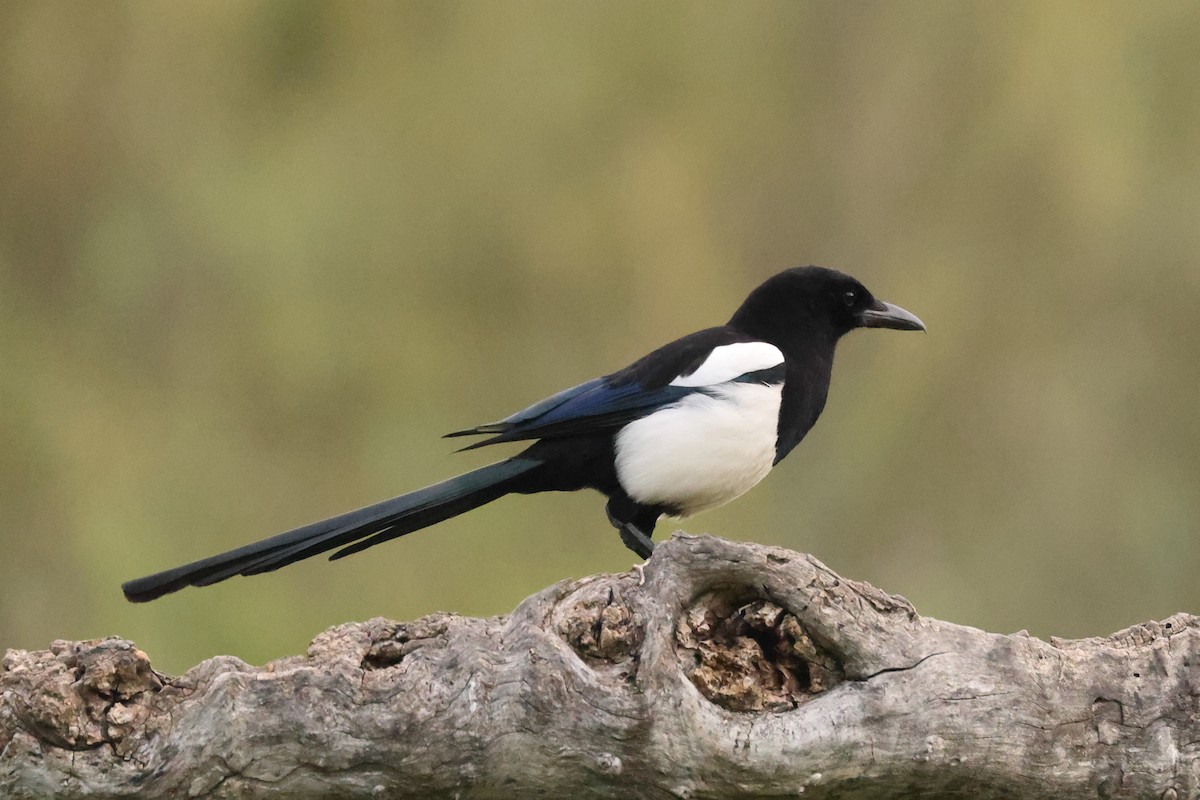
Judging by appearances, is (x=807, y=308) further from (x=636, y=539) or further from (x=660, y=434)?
(x=636, y=539)

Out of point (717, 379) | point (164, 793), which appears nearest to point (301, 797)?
point (164, 793)

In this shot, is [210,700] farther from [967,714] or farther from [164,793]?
[967,714]

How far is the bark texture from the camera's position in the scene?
1.71m

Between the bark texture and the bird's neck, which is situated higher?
the bird's neck

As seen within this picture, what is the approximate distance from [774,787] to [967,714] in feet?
0.91

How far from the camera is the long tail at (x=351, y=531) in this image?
2.11m

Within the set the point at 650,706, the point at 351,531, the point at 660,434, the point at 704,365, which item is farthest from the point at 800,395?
the point at 650,706

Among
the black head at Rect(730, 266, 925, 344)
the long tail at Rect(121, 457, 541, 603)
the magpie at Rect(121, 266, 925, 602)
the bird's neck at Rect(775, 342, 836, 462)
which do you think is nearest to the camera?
the long tail at Rect(121, 457, 541, 603)

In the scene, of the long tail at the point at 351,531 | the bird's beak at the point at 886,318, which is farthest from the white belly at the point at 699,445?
the bird's beak at the point at 886,318

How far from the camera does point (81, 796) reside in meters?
1.71

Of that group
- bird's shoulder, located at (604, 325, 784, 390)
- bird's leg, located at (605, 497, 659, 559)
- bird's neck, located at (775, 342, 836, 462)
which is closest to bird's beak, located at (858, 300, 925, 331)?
bird's neck, located at (775, 342, 836, 462)

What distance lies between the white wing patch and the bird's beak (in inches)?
11.9

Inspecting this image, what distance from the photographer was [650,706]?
1714 mm

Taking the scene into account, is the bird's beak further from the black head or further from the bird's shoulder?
the bird's shoulder
